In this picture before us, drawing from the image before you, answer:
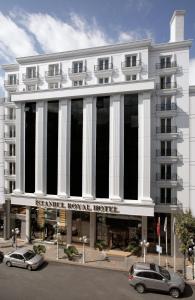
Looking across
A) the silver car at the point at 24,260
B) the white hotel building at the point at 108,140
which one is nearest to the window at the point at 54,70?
the white hotel building at the point at 108,140

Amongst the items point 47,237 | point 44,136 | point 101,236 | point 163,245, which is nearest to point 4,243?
point 47,237

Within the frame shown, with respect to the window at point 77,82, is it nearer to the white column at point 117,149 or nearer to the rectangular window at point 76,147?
the rectangular window at point 76,147

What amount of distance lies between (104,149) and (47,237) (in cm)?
1631

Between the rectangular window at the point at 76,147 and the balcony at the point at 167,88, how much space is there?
10602 millimetres

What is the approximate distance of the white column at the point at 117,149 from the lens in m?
32.8

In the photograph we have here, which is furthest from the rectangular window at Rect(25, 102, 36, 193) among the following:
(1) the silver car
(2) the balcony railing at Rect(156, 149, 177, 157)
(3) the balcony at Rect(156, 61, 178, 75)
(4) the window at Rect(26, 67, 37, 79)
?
(3) the balcony at Rect(156, 61, 178, 75)

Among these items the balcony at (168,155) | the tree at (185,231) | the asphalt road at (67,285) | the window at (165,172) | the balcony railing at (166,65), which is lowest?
the asphalt road at (67,285)

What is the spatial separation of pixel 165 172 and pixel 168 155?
2260mm

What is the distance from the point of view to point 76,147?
115 feet

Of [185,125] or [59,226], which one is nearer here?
[185,125]

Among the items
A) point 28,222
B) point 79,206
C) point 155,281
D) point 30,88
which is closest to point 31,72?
point 30,88

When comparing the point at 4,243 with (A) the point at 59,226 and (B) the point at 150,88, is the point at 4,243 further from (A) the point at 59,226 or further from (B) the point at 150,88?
(B) the point at 150,88

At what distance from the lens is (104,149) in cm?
3384

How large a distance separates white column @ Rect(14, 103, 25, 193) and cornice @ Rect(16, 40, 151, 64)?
7.20 m
